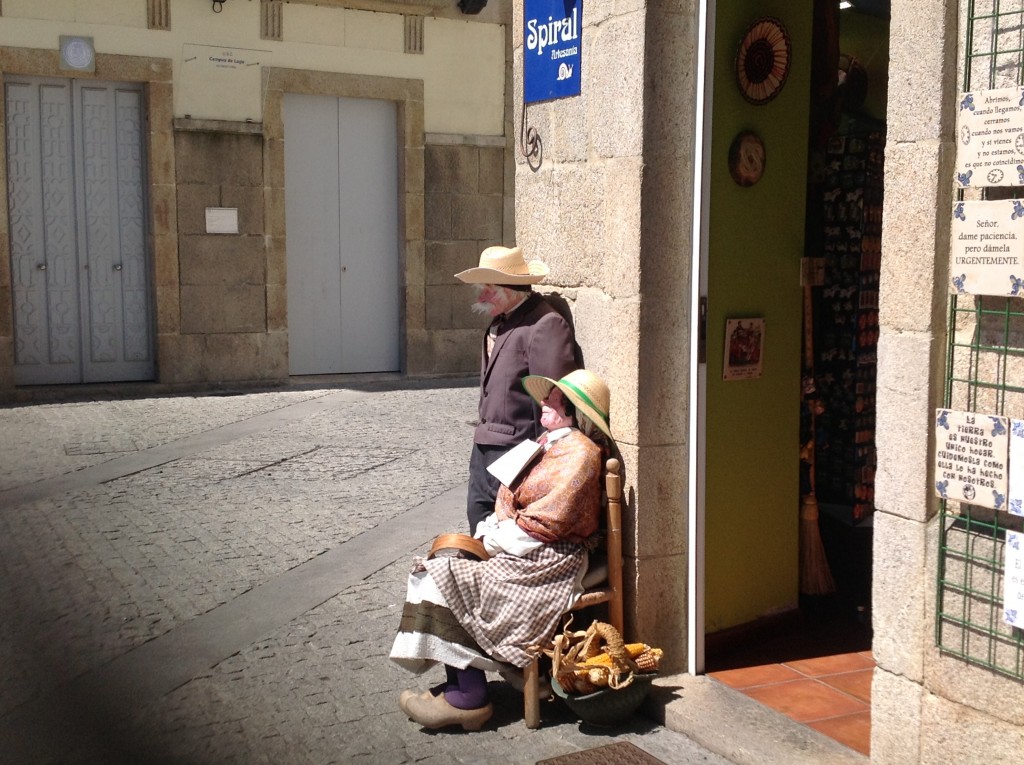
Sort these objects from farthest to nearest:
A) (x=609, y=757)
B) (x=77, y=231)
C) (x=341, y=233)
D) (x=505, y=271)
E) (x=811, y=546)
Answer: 1. (x=341, y=233)
2. (x=77, y=231)
3. (x=811, y=546)
4. (x=505, y=271)
5. (x=609, y=757)

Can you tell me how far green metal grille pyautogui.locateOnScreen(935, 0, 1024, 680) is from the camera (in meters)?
3.09

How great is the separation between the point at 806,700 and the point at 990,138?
2266 millimetres

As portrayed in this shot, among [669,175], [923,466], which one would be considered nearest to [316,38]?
[669,175]

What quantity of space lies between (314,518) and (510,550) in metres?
3.15

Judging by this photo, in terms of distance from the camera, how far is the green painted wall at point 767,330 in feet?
15.7

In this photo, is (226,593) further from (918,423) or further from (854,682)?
(918,423)

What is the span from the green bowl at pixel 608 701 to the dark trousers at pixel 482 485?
3.50 ft

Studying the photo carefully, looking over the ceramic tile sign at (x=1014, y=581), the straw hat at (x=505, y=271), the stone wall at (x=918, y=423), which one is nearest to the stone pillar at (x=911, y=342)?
the stone wall at (x=918, y=423)

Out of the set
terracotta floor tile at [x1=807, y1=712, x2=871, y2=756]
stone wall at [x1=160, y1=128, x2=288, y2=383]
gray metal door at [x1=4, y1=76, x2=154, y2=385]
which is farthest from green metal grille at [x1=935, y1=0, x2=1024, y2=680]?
gray metal door at [x1=4, y1=76, x2=154, y2=385]

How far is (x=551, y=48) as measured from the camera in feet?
15.6

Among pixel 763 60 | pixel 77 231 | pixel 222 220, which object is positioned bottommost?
pixel 77 231

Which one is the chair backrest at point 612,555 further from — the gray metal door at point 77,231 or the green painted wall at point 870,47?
the gray metal door at point 77,231

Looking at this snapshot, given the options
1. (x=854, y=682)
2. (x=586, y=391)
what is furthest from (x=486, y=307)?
(x=854, y=682)

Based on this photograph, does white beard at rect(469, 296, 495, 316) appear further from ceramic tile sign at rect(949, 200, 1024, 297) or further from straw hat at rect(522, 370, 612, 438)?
ceramic tile sign at rect(949, 200, 1024, 297)
